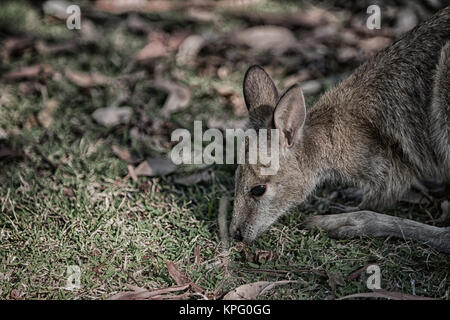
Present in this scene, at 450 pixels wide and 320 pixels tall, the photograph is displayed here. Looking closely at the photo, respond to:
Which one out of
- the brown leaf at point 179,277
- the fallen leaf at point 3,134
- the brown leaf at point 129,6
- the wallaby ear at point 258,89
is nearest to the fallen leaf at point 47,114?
the fallen leaf at point 3,134

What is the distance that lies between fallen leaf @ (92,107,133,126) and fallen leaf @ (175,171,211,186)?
0.85 meters

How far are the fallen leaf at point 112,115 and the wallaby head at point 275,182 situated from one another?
53.3 inches

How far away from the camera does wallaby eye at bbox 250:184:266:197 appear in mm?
3338

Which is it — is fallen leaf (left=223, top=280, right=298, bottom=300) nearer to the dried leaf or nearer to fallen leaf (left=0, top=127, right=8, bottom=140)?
the dried leaf

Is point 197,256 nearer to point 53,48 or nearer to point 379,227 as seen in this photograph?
point 379,227

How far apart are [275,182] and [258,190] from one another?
4.7 inches

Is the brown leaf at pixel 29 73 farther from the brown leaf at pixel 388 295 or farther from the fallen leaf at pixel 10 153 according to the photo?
Result: the brown leaf at pixel 388 295

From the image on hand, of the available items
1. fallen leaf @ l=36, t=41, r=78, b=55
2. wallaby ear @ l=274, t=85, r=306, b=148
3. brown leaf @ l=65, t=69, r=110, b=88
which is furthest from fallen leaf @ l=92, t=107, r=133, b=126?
wallaby ear @ l=274, t=85, r=306, b=148

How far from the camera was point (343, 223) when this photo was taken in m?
3.40

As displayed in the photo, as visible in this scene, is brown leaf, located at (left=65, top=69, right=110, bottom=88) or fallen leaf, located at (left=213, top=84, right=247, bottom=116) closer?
fallen leaf, located at (left=213, top=84, right=247, bottom=116)

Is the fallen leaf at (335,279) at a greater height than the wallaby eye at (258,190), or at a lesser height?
lesser

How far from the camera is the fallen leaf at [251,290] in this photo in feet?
9.45

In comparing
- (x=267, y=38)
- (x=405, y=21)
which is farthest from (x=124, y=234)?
Answer: (x=405, y=21)
